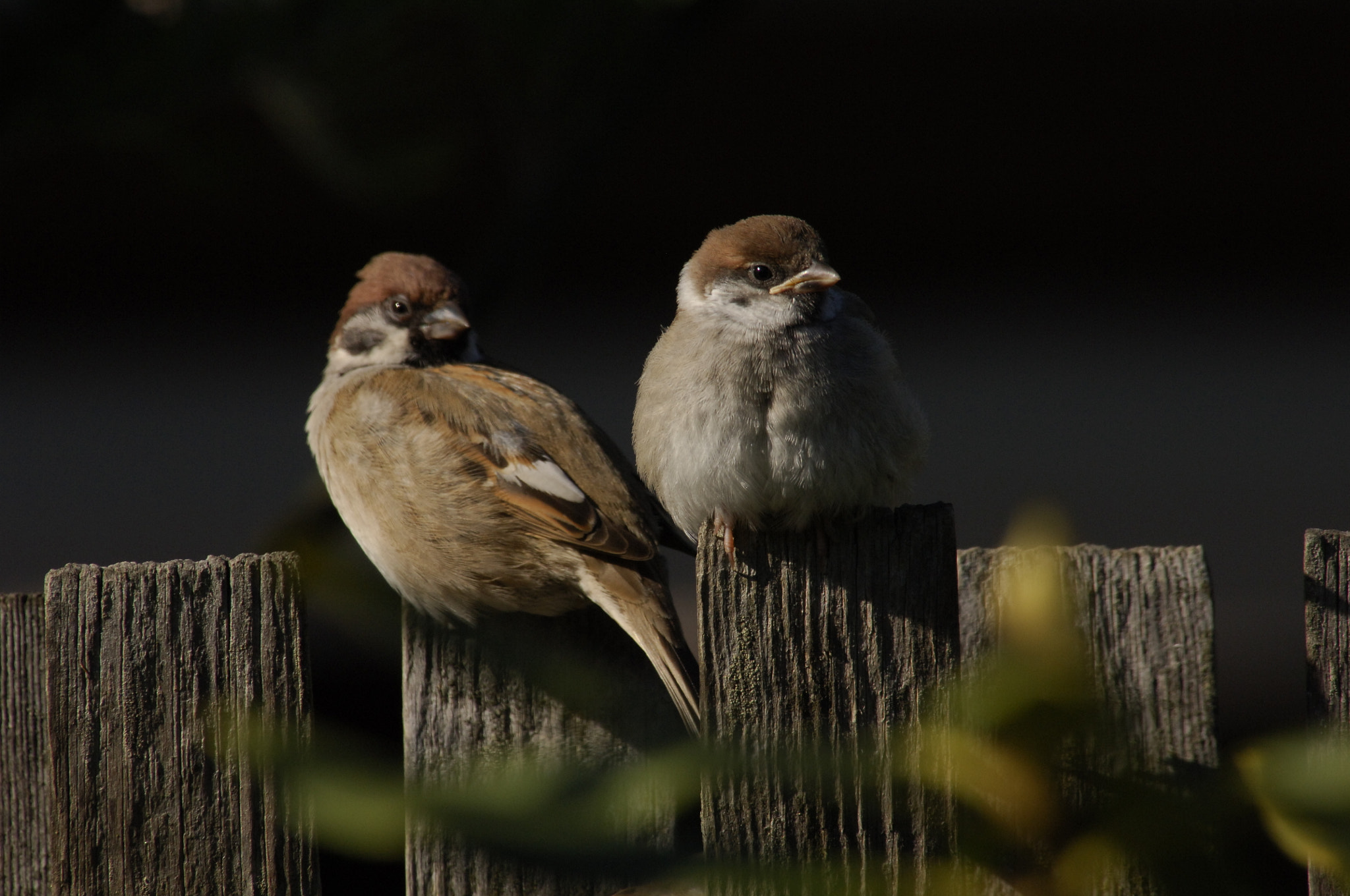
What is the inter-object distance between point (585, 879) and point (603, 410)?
15.3 ft

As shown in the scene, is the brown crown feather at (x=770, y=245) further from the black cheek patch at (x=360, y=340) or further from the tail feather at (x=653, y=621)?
the black cheek patch at (x=360, y=340)

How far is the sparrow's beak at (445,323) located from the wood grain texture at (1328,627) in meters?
2.08

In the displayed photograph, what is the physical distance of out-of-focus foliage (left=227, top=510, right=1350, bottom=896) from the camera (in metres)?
0.94

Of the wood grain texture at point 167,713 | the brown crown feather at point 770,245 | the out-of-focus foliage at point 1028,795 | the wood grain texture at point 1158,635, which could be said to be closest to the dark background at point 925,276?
the brown crown feather at point 770,245

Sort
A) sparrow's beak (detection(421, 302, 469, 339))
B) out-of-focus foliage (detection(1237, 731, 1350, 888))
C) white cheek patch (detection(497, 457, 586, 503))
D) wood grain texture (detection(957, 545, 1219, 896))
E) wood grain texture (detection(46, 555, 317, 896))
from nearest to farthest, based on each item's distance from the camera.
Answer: out-of-focus foliage (detection(1237, 731, 1350, 888))
wood grain texture (detection(957, 545, 1219, 896))
wood grain texture (detection(46, 555, 317, 896))
white cheek patch (detection(497, 457, 586, 503))
sparrow's beak (detection(421, 302, 469, 339))

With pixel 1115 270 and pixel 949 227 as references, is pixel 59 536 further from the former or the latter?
pixel 1115 270

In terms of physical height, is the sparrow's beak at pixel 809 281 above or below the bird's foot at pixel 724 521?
above

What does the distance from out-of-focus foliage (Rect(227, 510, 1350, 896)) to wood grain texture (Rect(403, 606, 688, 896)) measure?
0.58 meters

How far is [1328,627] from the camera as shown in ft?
5.09

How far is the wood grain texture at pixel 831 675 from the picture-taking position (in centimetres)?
157

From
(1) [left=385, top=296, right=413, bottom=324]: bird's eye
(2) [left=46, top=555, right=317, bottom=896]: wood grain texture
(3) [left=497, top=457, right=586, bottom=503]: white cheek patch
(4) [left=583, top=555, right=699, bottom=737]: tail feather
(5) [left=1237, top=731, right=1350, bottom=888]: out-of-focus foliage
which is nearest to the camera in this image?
(5) [left=1237, top=731, right=1350, bottom=888]: out-of-focus foliage

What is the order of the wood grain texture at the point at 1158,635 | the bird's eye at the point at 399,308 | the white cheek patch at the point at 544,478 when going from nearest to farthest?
the wood grain texture at the point at 1158,635 → the white cheek patch at the point at 544,478 → the bird's eye at the point at 399,308

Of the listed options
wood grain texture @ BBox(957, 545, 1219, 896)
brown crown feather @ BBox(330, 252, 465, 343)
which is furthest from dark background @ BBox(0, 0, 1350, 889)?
wood grain texture @ BBox(957, 545, 1219, 896)

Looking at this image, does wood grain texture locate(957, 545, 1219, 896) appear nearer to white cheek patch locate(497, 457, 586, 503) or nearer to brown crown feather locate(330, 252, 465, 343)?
white cheek patch locate(497, 457, 586, 503)
